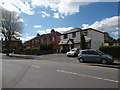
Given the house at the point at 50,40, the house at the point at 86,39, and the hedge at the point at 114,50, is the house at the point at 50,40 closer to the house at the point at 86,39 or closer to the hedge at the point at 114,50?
the house at the point at 86,39

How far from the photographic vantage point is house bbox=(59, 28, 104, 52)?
108 feet

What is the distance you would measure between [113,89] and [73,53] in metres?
19.9

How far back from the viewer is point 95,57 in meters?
16.0

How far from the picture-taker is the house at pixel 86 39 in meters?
32.8

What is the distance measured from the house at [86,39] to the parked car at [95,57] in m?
15.2

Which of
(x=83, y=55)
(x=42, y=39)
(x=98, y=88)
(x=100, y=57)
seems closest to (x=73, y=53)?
(x=83, y=55)

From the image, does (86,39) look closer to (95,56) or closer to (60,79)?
(95,56)

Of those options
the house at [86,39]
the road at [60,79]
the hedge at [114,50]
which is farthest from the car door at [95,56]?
the house at [86,39]

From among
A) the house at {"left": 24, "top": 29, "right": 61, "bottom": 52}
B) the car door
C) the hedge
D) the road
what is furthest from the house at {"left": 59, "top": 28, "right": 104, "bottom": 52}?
the road

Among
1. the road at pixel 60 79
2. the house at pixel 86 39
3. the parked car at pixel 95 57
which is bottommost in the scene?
the road at pixel 60 79

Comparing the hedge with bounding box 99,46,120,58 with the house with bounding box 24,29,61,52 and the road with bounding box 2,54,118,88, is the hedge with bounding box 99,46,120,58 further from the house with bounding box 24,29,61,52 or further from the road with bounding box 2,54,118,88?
the house with bounding box 24,29,61,52

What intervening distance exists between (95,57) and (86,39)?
17.2m

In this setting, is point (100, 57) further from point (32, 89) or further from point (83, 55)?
point (32, 89)

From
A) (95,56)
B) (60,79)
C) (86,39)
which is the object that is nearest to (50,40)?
(86,39)
